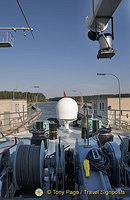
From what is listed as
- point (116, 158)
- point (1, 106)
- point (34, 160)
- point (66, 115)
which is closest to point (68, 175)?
point (34, 160)

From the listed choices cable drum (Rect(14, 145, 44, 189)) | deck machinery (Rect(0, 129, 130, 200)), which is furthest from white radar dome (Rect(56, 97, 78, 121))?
cable drum (Rect(14, 145, 44, 189))

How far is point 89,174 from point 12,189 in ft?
4.84

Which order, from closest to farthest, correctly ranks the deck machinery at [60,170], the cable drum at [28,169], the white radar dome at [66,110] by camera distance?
1. the deck machinery at [60,170]
2. the cable drum at [28,169]
3. the white radar dome at [66,110]

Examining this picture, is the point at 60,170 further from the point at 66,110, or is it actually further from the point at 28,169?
the point at 66,110

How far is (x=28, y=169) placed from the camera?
2732mm

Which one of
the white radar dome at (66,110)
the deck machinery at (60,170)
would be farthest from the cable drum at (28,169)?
the white radar dome at (66,110)

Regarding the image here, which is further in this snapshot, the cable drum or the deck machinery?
the cable drum

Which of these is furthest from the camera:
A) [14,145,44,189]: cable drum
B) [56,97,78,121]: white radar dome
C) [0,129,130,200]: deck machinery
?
[56,97,78,121]: white radar dome

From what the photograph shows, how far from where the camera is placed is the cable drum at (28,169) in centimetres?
272

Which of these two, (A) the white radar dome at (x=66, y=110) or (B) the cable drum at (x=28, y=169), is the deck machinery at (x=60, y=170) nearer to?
(B) the cable drum at (x=28, y=169)

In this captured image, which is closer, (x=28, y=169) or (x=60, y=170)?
(x=60, y=170)

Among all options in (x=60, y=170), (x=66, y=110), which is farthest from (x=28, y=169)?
(x=66, y=110)

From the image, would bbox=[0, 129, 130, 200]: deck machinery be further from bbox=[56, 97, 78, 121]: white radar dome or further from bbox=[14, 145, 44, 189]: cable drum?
bbox=[56, 97, 78, 121]: white radar dome

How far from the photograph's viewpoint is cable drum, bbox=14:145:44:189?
8.93 feet
